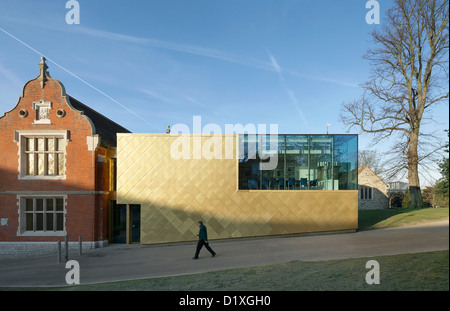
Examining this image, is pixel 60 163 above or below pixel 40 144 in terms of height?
below

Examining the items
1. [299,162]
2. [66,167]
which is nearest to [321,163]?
[299,162]

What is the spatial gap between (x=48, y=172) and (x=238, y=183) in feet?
38.9

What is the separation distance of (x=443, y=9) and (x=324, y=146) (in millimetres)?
8751

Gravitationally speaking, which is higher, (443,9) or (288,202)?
(443,9)

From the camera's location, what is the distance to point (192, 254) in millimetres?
13859

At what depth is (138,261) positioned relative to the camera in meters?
13.2

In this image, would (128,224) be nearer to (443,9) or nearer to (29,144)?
(29,144)

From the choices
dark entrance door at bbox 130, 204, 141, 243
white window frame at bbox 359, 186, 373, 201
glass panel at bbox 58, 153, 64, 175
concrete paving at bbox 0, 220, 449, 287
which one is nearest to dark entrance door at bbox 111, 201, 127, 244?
dark entrance door at bbox 130, 204, 141, 243

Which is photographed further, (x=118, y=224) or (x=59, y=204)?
(x=118, y=224)

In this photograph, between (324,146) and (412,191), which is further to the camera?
(412,191)

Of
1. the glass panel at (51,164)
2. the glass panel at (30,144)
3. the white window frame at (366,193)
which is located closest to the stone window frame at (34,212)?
the glass panel at (51,164)

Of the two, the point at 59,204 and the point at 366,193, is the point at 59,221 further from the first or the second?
the point at 366,193
